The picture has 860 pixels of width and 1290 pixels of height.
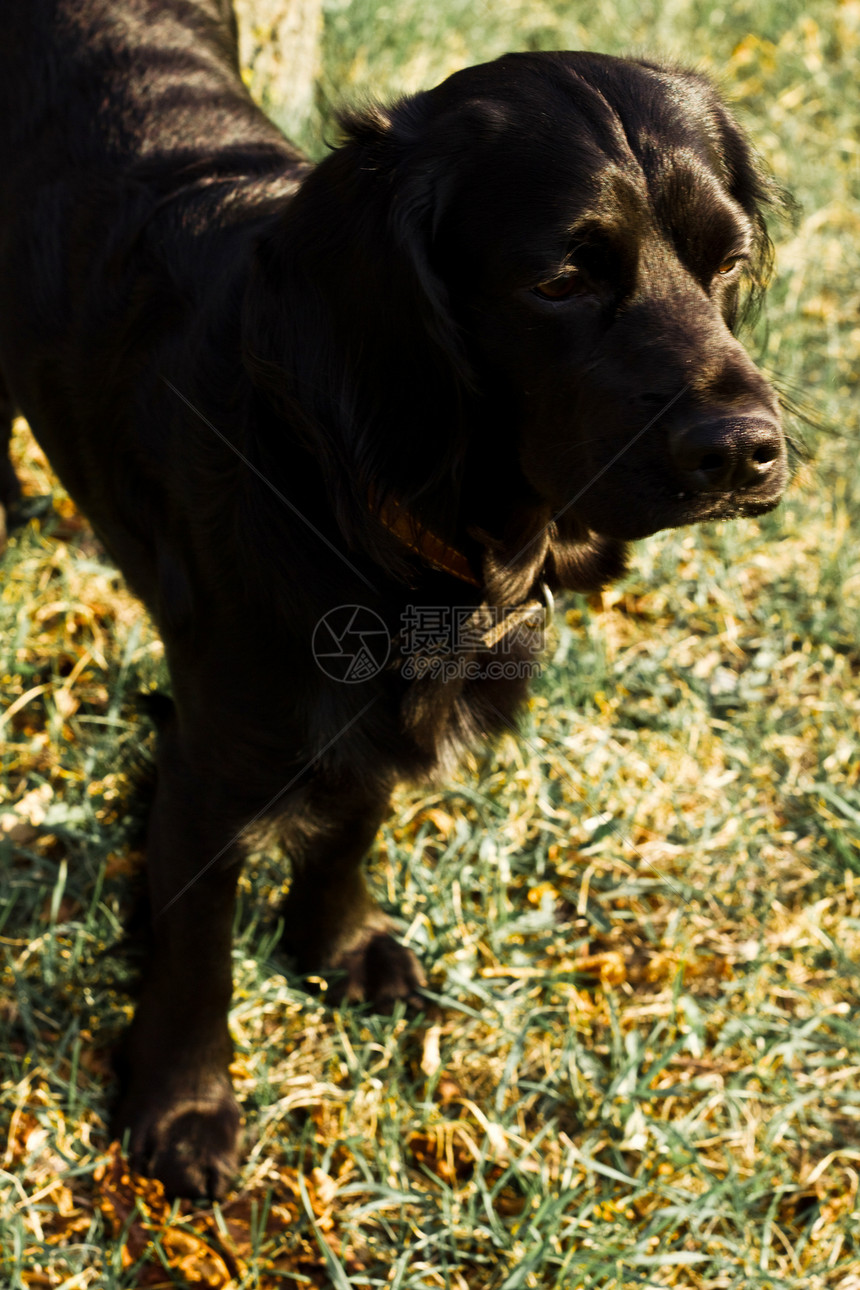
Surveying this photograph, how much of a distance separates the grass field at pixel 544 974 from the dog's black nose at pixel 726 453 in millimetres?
1026

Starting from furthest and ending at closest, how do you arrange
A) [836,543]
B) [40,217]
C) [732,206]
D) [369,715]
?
[836,543] < [40,217] < [369,715] < [732,206]

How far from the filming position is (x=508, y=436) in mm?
1745

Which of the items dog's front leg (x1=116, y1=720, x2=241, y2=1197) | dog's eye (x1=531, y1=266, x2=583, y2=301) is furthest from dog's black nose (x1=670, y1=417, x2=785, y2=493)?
dog's front leg (x1=116, y1=720, x2=241, y2=1197)

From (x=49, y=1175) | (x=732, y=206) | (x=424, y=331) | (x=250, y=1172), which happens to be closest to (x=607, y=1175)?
(x=250, y=1172)

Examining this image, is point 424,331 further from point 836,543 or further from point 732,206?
point 836,543

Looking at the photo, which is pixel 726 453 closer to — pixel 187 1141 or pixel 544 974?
pixel 544 974

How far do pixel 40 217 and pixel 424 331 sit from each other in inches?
41.6

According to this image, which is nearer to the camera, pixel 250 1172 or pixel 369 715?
pixel 369 715

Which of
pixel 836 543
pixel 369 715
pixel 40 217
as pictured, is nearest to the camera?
pixel 369 715

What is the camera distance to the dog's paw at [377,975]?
2492 millimetres

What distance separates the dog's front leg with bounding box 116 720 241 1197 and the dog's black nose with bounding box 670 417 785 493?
37.6 inches

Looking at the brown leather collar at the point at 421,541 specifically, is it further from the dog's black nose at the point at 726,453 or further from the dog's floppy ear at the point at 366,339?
the dog's black nose at the point at 726,453

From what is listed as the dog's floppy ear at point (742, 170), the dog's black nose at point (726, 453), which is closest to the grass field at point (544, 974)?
the dog's floppy ear at point (742, 170)

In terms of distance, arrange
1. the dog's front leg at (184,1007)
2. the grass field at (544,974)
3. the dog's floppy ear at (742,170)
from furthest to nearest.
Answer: the grass field at (544,974) < the dog's front leg at (184,1007) < the dog's floppy ear at (742,170)
